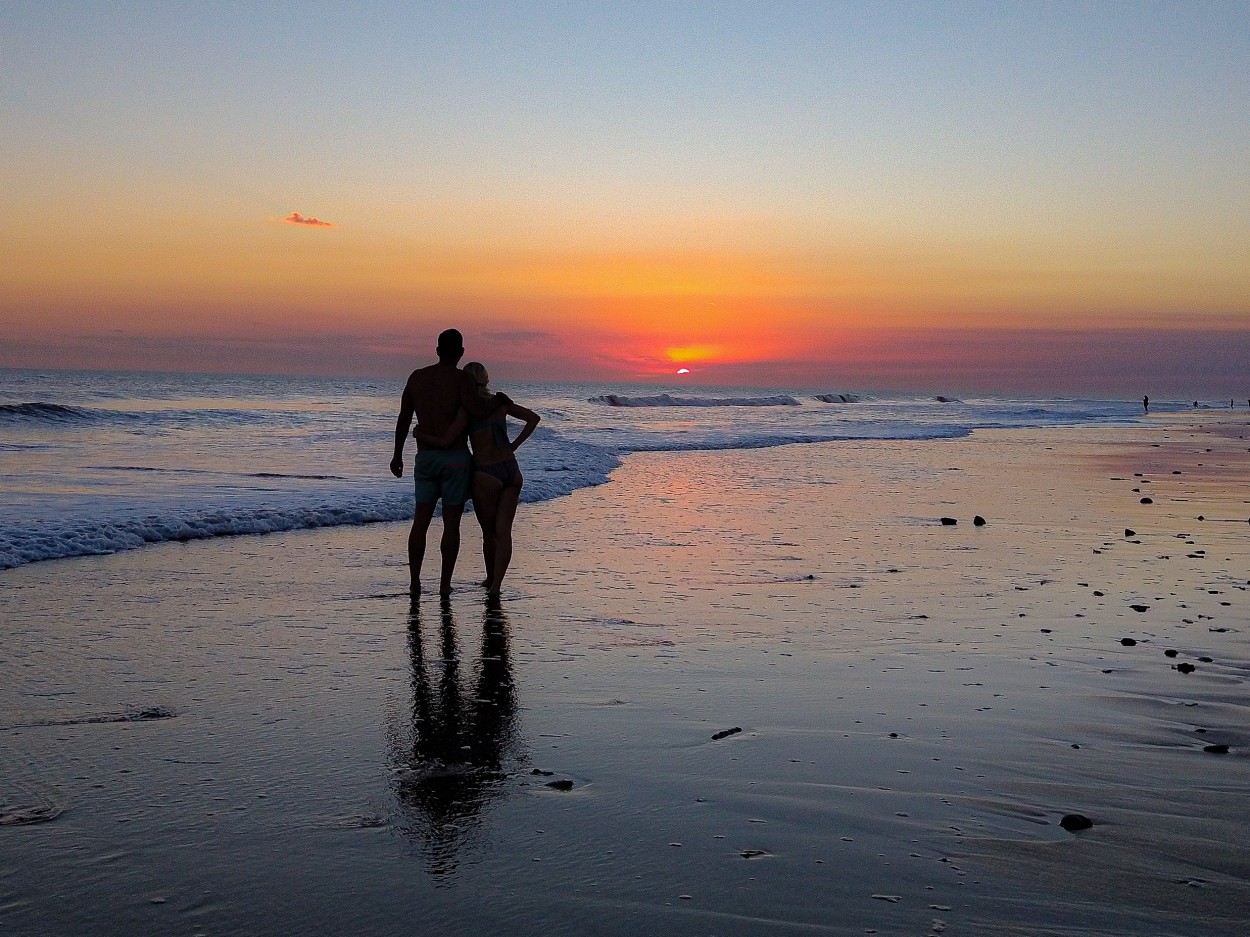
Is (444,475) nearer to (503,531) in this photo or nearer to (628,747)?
(503,531)

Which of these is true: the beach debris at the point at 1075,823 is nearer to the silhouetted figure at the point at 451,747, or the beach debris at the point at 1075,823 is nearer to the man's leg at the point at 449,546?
the silhouetted figure at the point at 451,747

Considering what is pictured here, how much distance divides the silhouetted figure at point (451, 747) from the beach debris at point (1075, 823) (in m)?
1.93

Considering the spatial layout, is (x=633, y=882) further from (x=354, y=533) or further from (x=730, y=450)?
(x=730, y=450)

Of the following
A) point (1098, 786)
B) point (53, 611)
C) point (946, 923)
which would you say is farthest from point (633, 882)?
point (53, 611)

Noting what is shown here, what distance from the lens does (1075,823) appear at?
3.69 metres

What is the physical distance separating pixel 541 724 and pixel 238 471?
14.9 m

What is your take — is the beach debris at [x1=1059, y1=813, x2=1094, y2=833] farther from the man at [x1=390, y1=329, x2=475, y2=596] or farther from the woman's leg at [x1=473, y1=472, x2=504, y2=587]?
the woman's leg at [x1=473, y1=472, x2=504, y2=587]

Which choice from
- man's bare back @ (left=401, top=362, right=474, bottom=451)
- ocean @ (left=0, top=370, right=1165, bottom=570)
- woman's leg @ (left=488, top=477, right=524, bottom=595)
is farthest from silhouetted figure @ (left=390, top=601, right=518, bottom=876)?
ocean @ (left=0, top=370, right=1165, bottom=570)

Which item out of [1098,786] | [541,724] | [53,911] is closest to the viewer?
[53,911]

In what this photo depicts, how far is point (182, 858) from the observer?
10.7 feet

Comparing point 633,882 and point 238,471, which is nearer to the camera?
point 633,882

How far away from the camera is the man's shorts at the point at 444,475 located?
28.3ft

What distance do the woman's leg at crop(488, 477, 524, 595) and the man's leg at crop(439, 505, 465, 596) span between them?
31 cm

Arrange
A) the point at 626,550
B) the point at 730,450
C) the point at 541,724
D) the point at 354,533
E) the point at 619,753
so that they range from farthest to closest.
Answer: the point at 730,450 → the point at 354,533 → the point at 626,550 → the point at 541,724 → the point at 619,753
